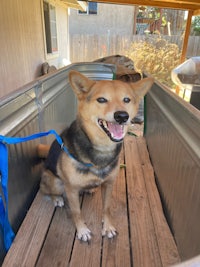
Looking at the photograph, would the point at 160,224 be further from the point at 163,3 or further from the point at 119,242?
the point at 163,3

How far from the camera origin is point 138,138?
11.0ft

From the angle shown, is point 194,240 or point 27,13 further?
point 27,13

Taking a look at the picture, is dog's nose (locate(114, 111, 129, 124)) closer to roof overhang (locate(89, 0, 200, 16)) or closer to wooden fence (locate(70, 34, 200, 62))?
roof overhang (locate(89, 0, 200, 16))

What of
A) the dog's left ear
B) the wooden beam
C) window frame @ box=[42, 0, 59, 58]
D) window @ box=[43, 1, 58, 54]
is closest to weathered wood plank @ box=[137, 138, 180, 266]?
the dog's left ear

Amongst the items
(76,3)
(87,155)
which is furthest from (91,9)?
(87,155)

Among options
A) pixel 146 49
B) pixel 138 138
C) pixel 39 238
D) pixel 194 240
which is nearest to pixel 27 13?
pixel 138 138

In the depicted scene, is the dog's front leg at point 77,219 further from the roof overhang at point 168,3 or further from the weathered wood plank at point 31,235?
the roof overhang at point 168,3

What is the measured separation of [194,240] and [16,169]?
1.26m

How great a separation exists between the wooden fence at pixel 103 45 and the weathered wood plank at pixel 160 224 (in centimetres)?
1133

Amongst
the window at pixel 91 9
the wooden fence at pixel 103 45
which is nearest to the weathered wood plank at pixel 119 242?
the wooden fence at pixel 103 45

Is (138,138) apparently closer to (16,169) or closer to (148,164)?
(148,164)

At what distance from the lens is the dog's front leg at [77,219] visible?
5.16ft

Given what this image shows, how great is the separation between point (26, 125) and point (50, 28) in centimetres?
735

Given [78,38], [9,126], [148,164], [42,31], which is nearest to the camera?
[9,126]
